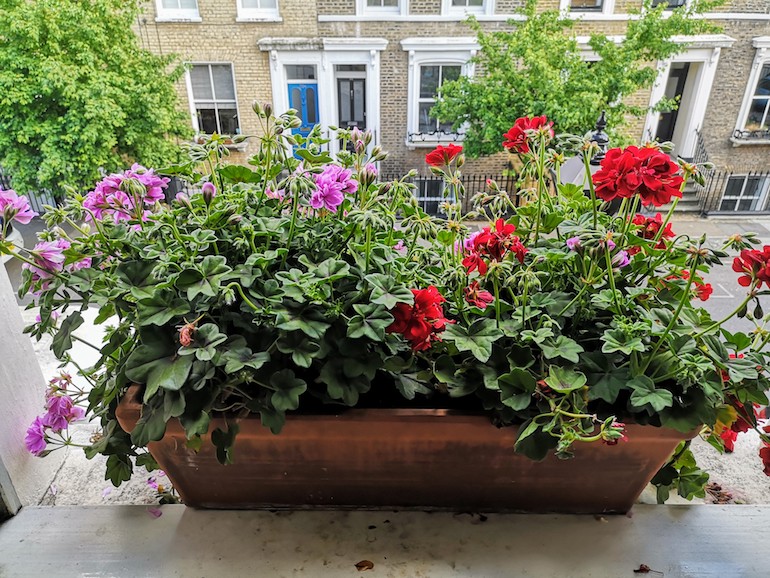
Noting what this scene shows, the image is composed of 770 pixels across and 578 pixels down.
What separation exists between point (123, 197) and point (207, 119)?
5.41m

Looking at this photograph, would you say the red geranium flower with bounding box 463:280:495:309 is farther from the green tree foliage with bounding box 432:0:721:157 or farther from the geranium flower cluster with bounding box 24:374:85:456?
the green tree foliage with bounding box 432:0:721:157

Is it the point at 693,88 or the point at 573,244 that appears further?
the point at 693,88

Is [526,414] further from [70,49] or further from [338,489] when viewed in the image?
[70,49]

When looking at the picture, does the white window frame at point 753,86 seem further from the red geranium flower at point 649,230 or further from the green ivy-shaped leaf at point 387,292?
the green ivy-shaped leaf at point 387,292

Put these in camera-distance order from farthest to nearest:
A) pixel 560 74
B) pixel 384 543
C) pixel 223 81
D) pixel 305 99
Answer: pixel 305 99 → pixel 223 81 → pixel 560 74 → pixel 384 543

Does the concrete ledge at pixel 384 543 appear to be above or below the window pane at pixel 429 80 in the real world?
below

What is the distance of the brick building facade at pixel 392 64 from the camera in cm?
500

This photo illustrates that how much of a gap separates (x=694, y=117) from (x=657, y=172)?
6.23 m

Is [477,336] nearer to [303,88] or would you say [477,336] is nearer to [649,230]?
[649,230]

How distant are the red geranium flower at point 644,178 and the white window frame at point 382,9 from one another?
16.8 ft

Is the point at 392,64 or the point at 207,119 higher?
the point at 392,64

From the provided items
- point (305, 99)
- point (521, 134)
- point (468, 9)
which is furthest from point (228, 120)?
point (521, 134)

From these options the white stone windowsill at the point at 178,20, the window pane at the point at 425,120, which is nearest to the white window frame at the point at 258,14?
the white stone windowsill at the point at 178,20

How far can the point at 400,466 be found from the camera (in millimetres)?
575
